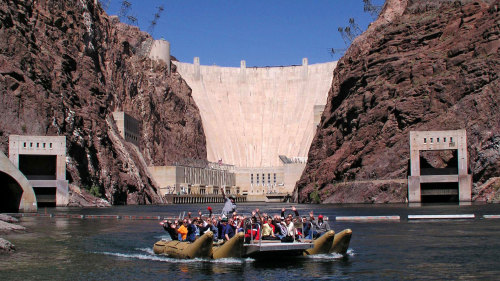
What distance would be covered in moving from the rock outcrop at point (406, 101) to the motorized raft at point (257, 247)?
64.3 metres

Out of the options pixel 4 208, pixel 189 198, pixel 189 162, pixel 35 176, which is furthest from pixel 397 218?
pixel 189 162

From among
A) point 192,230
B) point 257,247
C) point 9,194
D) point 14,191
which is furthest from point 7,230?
point 9,194

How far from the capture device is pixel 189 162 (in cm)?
19225

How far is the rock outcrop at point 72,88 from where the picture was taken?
10262 centimetres

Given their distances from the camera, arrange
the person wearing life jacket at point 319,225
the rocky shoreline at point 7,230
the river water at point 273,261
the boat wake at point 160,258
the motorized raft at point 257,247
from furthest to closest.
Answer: the rocky shoreline at point 7,230, the person wearing life jacket at point 319,225, the boat wake at point 160,258, the motorized raft at point 257,247, the river water at point 273,261

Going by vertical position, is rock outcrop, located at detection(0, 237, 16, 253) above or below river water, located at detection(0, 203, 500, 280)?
above

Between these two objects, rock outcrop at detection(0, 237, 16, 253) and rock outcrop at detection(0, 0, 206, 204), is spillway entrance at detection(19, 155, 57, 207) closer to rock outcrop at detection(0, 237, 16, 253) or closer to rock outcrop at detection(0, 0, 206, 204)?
rock outcrop at detection(0, 0, 206, 204)

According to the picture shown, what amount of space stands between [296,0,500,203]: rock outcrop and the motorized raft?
64.3 m

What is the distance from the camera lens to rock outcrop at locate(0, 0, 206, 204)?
4040 inches

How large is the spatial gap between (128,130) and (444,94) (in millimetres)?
69680

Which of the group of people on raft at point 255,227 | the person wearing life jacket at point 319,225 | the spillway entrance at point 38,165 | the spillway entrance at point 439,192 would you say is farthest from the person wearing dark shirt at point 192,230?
the spillway entrance at point 38,165

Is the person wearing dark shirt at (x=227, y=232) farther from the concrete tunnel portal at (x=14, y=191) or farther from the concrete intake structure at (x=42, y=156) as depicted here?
the concrete intake structure at (x=42, y=156)

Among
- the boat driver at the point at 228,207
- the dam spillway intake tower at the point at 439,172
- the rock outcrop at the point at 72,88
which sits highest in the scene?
the rock outcrop at the point at 72,88

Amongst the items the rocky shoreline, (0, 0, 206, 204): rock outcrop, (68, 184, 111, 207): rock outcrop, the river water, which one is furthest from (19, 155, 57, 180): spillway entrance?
the river water
